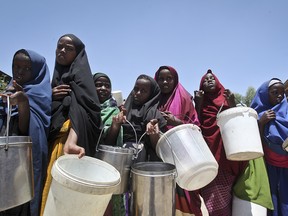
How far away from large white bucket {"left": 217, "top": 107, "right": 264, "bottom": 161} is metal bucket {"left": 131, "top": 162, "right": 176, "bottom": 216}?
0.81 metres

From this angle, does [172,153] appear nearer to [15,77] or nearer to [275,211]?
[15,77]

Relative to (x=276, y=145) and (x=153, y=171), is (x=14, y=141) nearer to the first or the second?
(x=153, y=171)

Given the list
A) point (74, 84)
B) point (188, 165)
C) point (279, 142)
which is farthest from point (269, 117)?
point (74, 84)

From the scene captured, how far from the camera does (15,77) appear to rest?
1.70m

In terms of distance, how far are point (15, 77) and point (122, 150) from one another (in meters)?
0.87

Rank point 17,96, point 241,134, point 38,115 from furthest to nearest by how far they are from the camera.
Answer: point 241,134, point 38,115, point 17,96

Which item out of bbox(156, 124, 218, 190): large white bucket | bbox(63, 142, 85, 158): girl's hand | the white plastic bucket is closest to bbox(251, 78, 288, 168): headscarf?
the white plastic bucket

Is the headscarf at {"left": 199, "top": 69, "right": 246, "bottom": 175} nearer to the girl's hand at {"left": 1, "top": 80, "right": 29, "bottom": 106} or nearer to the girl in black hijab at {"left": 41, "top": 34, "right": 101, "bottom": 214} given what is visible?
the girl in black hijab at {"left": 41, "top": 34, "right": 101, "bottom": 214}

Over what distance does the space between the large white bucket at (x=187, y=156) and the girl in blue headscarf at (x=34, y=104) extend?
0.80 metres

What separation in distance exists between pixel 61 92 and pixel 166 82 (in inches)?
44.1

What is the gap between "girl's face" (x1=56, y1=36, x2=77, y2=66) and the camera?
1.83 meters

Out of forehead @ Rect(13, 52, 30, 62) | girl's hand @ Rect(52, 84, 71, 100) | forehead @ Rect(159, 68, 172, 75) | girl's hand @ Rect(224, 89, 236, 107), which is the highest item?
forehead @ Rect(13, 52, 30, 62)

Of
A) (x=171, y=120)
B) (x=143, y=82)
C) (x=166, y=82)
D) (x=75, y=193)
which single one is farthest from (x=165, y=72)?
(x=75, y=193)

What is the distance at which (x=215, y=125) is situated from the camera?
2.48m
